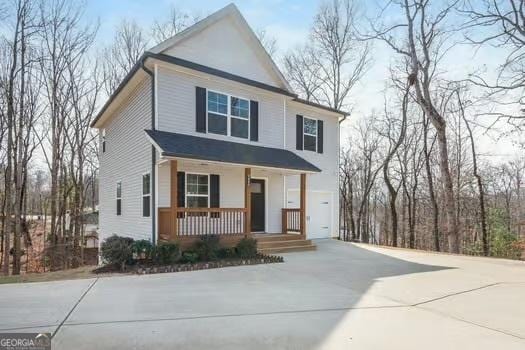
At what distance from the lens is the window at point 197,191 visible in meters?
10.8

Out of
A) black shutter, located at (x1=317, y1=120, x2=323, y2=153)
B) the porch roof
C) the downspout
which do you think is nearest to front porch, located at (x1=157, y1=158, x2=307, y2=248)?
the downspout

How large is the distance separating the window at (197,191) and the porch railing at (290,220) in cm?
325

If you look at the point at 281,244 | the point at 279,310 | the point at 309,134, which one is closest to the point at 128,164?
the point at 281,244

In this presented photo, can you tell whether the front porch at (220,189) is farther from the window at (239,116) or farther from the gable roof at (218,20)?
the gable roof at (218,20)

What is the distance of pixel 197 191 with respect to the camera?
36.2 feet

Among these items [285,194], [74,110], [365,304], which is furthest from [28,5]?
[365,304]

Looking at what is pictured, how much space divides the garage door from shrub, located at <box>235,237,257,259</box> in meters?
4.58

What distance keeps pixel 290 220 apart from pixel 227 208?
344 centimetres

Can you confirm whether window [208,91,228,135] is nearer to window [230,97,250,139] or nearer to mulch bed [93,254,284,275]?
window [230,97,250,139]

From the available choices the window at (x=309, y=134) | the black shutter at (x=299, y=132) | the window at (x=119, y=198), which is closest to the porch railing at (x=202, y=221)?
→ the window at (x=119, y=198)

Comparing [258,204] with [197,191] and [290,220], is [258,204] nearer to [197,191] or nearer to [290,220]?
[290,220]

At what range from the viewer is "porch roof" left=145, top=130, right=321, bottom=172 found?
9.47 m

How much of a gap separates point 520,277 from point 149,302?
7868 mm

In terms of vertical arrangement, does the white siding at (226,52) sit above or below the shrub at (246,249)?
above
